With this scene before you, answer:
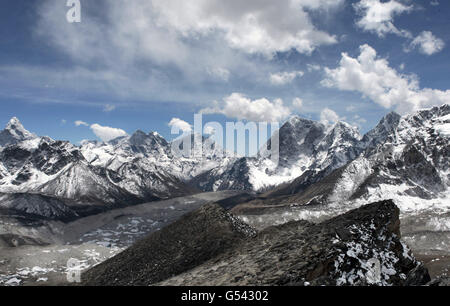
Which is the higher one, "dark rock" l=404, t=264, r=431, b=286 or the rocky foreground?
the rocky foreground

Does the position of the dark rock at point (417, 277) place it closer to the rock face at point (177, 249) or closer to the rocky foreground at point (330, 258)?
the rocky foreground at point (330, 258)

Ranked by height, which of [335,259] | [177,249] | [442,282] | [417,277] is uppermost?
[335,259]

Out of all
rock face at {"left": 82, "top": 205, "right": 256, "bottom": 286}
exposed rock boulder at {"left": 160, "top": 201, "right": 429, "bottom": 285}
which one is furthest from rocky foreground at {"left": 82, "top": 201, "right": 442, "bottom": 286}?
rock face at {"left": 82, "top": 205, "right": 256, "bottom": 286}

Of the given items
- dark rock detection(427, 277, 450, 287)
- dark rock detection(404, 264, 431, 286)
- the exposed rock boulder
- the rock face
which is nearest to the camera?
dark rock detection(427, 277, 450, 287)

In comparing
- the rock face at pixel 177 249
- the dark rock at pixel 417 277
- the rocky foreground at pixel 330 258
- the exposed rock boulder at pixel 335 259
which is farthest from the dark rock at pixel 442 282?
the rock face at pixel 177 249

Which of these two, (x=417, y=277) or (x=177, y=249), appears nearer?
(x=417, y=277)

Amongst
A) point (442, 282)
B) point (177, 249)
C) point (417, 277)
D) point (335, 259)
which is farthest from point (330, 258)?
point (177, 249)

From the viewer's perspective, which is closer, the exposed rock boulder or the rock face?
the exposed rock boulder

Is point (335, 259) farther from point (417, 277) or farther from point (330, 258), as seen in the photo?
point (417, 277)

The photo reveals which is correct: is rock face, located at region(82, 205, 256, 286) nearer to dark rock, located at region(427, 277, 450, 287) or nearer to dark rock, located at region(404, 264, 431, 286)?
dark rock, located at region(404, 264, 431, 286)
